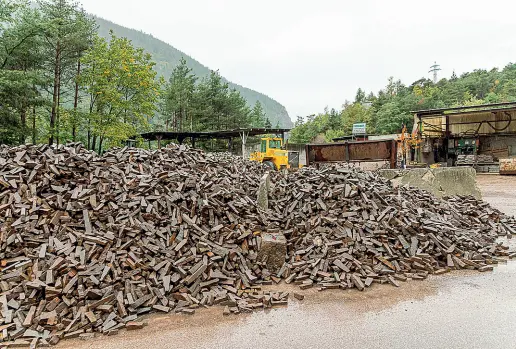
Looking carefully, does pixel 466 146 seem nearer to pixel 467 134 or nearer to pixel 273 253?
pixel 467 134

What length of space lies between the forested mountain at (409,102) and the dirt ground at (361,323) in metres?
43.3

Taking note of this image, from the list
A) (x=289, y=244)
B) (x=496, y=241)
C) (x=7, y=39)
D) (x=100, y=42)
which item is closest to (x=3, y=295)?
(x=289, y=244)

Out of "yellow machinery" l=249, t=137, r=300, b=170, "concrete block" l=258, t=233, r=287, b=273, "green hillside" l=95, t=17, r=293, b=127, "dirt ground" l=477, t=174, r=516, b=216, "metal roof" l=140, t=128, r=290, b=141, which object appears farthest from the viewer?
"green hillside" l=95, t=17, r=293, b=127

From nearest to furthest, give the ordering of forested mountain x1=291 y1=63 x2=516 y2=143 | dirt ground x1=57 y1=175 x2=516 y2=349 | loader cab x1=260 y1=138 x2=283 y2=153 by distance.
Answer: dirt ground x1=57 y1=175 x2=516 y2=349
loader cab x1=260 y1=138 x2=283 y2=153
forested mountain x1=291 y1=63 x2=516 y2=143

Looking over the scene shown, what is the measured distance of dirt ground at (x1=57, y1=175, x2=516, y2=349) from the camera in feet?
10.3

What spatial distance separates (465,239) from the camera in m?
6.11

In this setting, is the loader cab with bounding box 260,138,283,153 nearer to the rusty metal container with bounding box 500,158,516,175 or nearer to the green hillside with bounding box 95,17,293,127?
the rusty metal container with bounding box 500,158,516,175

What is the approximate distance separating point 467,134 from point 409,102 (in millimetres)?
23130

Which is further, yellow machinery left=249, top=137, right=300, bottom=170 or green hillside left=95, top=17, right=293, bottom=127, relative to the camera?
green hillside left=95, top=17, right=293, bottom=127

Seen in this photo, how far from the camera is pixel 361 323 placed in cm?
356

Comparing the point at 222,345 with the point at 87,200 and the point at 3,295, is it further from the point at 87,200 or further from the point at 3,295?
the point at 87,200

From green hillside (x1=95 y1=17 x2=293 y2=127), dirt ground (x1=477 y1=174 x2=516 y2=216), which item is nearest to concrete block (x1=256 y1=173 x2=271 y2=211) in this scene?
dirt ground (x1=477 y1=174 x2=516 y2=216)

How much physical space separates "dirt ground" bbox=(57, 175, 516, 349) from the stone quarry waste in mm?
234

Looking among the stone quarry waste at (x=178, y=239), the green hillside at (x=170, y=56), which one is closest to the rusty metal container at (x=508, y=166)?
the stone quarry waste at (x=178, y=239)
